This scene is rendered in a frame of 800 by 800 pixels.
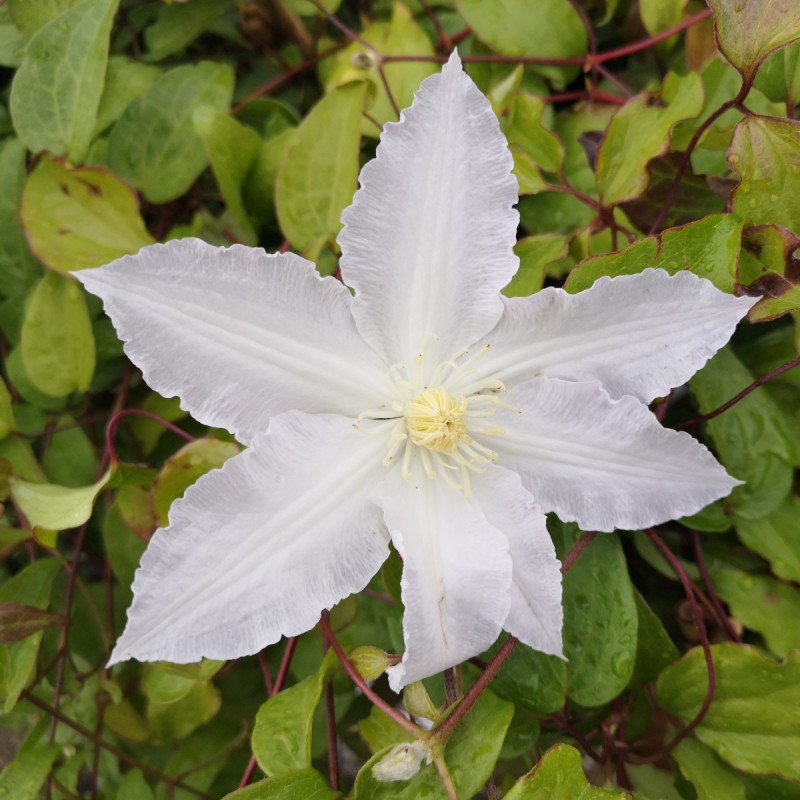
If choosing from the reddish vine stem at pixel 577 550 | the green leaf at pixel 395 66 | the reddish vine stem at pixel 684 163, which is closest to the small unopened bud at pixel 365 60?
the green leaf at pixel 395 66

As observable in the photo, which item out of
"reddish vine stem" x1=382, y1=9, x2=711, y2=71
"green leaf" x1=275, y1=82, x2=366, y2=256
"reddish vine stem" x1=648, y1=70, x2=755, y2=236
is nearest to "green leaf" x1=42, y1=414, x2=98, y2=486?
"green leaf" x1=275, y1=82, x2=366, y2=256

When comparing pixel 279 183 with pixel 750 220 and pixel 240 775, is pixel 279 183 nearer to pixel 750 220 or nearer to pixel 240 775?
Result: pixel 750 220

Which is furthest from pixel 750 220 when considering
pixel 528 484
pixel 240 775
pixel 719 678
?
pixel 240 775

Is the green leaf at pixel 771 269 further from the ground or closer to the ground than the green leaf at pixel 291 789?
further from the ground

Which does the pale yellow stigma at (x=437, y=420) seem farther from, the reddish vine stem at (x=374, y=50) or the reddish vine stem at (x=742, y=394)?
the reddish vine stem at (x=374, y=50)

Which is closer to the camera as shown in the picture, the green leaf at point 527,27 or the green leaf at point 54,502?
the green leaf at point 54,502
